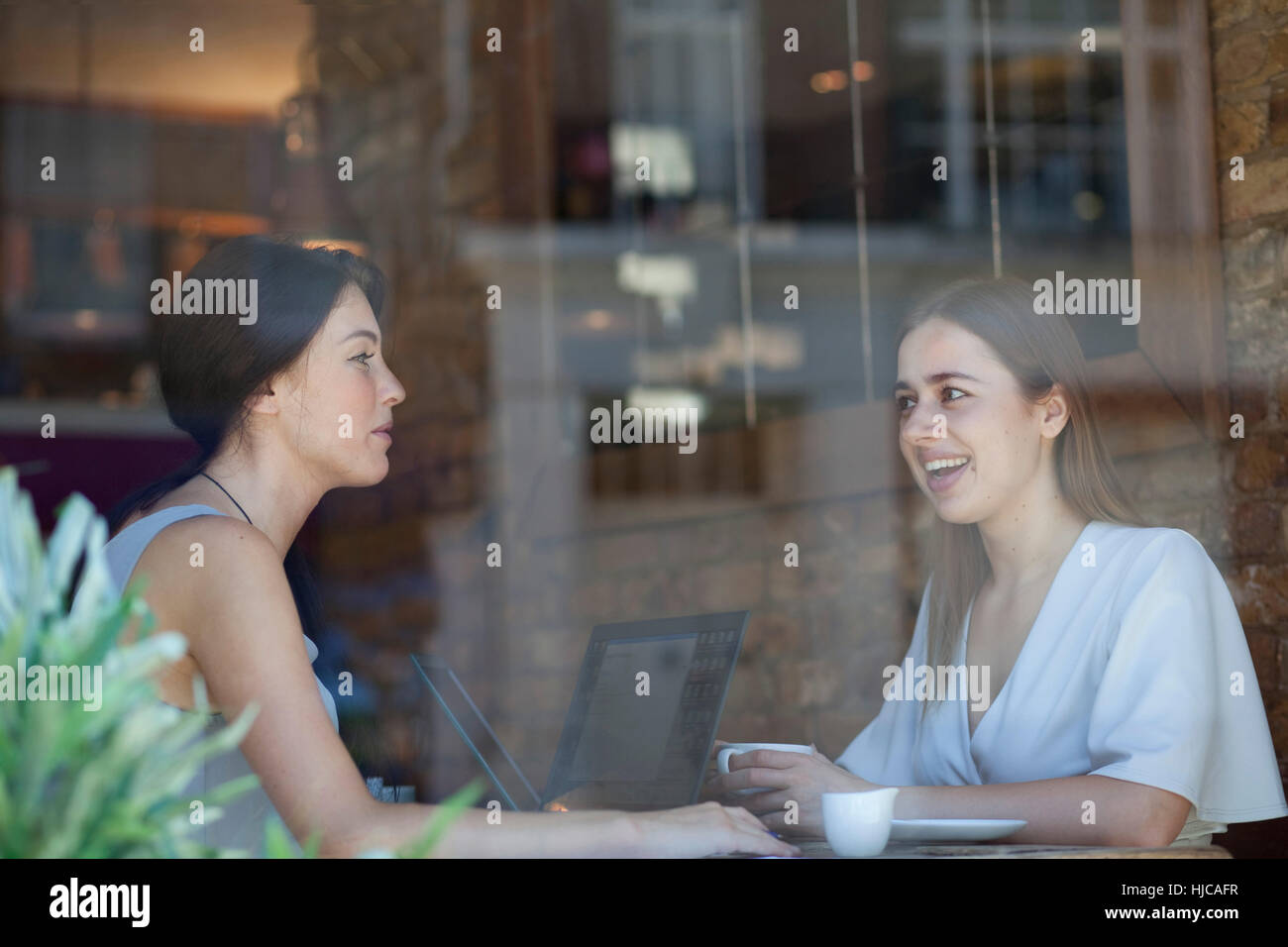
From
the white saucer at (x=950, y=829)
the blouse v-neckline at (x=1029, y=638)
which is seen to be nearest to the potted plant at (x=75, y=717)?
the white saucer at (x=950, y=829)

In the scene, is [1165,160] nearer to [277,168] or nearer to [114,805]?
[114,805]

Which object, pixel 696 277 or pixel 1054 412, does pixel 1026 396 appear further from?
pixel 696 277

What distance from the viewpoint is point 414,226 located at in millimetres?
3957

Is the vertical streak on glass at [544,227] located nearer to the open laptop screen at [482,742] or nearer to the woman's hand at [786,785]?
the open laptop screen at [482,742]

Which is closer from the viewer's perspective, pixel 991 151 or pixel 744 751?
pixel 744 751

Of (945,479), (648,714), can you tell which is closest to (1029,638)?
(945,479)

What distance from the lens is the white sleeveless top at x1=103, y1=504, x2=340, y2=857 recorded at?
1278mm

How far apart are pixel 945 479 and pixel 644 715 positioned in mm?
555

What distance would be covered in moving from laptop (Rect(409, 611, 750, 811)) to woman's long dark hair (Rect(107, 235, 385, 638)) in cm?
37

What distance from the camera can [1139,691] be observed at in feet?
5.34

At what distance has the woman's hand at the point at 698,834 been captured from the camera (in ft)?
4.25

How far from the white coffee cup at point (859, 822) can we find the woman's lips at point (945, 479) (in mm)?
626

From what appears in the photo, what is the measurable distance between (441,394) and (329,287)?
198cm

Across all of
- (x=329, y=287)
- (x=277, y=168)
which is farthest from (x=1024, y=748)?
(x=277, y=168)
